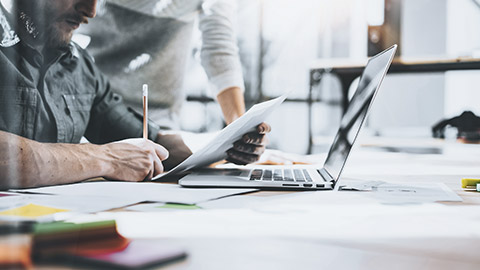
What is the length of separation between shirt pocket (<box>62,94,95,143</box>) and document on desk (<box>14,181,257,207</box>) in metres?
0.52

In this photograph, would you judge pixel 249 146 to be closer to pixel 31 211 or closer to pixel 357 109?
pixel 357 109

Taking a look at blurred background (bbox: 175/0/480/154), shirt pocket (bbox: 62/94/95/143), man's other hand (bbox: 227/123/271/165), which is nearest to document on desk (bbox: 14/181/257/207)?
man's other hand (bbox: 227/123/271/165)

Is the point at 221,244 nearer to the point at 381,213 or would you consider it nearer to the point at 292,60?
the point at 381,213

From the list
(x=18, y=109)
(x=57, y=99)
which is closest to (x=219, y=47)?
(x=57, y=99)

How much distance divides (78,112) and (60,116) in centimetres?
6

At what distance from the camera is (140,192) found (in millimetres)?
612

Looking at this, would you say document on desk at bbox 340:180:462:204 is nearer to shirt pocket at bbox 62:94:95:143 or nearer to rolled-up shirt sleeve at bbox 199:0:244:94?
shirt pocket at bbox 62:94:95:143

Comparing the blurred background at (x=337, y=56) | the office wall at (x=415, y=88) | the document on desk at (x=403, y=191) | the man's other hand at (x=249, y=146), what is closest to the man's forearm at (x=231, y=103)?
the man's other hand at (x=249, y=146)

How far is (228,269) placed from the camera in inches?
11.1

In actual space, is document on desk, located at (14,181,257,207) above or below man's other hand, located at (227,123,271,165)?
below

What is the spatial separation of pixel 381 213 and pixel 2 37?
2.84ft

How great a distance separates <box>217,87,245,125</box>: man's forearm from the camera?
1536mm

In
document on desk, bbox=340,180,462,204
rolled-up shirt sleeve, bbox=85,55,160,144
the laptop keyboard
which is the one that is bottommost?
document on desk, bbox=340,180,462,204

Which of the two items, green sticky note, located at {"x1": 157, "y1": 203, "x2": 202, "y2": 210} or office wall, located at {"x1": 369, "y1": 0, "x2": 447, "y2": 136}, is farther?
office wall, located at {"x1": 369, "y1": 0, "x2": 447, "y2": 136}
